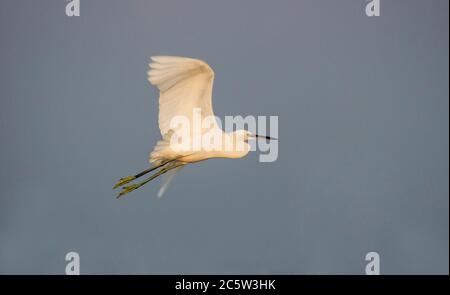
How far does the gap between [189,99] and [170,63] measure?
0.66m

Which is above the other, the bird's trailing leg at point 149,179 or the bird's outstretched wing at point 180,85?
the bird's outstretched wing at point 180,85

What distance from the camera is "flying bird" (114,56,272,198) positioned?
1094cm

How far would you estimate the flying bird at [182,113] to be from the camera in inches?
431

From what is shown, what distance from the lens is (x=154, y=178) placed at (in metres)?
11.8

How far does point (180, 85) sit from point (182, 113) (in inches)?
15.7

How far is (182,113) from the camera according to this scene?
11.4 m

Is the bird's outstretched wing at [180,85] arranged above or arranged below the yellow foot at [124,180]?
above

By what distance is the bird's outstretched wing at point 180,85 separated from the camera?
35.6ft

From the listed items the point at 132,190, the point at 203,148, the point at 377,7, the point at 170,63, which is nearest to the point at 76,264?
the point at 132,190

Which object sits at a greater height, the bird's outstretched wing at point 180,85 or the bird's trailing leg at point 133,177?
the bird's outstretched wing at point 180,85

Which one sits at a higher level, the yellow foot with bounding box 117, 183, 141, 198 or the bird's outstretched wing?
the bird's outstretched wing

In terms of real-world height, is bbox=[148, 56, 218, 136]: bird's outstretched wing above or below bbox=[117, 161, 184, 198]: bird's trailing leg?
above

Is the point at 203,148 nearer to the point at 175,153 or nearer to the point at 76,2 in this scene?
the point at 175,153

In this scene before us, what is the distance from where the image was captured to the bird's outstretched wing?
1085 cm
